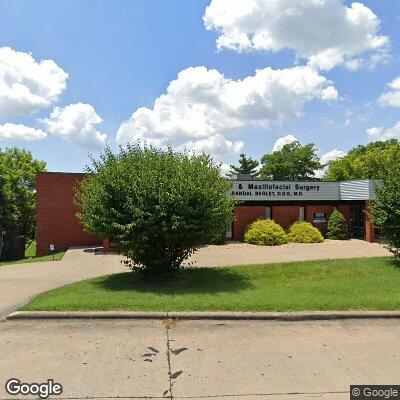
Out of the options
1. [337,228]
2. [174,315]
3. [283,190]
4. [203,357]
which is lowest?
[203,357]

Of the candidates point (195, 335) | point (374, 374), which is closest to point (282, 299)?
point (195, 335)

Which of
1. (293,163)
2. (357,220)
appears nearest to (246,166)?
(293,163)

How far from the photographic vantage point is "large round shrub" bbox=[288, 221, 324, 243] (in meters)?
22.5

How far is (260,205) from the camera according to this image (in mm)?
24688

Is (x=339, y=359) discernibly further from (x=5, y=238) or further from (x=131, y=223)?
(x=5, y=238)

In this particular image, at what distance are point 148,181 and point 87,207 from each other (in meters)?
2.23

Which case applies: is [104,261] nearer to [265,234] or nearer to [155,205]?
[155,205]

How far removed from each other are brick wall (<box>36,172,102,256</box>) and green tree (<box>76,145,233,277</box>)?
419 inches

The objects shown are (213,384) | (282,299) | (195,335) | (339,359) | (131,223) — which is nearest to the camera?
(213,384)

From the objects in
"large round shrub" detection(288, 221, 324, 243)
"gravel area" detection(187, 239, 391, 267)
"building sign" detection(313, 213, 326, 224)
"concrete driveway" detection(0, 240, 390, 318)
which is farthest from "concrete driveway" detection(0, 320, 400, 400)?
"building sign" detection(313, 213, 326, 224)

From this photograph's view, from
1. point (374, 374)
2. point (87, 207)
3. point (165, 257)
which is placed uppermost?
point (87, 207)

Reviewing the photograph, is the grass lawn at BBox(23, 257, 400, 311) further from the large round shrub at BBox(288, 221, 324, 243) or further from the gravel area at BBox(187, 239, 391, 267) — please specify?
the large round shrub at BBox(288, 221, 324, 243)

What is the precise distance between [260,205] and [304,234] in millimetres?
3443

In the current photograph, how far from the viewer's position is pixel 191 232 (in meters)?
11.0
